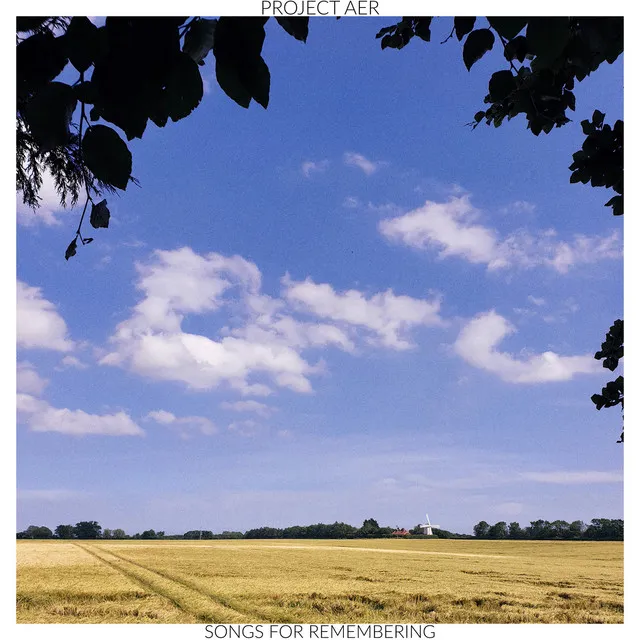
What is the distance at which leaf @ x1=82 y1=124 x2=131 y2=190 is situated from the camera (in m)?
0.75

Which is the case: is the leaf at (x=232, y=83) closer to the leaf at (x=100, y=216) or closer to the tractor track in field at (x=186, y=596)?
the leaf at (x=100, y=216)

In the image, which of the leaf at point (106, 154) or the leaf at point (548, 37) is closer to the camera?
the leaf at point (106, 154)

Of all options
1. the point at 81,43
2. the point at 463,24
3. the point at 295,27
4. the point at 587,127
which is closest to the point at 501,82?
the point at 463,24

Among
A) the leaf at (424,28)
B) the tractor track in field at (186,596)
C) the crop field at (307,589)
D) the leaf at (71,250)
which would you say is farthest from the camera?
the crop field at (307,589)

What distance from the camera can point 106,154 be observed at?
76 cm

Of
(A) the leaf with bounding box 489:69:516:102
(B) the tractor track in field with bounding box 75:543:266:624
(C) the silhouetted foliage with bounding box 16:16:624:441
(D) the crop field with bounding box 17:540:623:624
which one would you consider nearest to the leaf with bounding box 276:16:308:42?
(C) the silhouetted foliage with bounding box 16:16:624:441

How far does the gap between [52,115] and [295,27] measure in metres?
0.42

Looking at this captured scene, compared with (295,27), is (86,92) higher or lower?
lower

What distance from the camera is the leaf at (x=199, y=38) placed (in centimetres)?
84

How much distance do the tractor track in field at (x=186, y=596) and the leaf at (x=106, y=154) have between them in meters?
11.2

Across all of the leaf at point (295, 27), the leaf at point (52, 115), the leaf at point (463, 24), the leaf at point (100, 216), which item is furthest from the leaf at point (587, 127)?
the leaf at point (52, 115)

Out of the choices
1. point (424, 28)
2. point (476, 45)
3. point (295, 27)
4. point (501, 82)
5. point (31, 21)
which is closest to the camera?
point (31, 21)

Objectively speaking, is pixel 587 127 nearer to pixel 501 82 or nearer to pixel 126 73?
pixel 501 82

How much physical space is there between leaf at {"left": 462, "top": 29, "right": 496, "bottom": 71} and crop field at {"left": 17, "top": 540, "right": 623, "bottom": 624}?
11.6m
